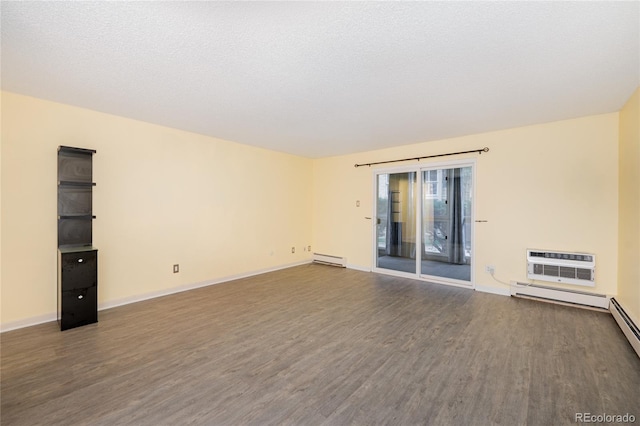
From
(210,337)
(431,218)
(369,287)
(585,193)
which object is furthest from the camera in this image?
(431,218)

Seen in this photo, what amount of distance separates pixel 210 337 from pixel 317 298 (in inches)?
64.5

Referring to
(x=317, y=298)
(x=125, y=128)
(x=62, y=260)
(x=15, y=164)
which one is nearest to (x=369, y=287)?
(x=317, y=298)

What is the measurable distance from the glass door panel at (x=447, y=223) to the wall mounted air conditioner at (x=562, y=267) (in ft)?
2.99

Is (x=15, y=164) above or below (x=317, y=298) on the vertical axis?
above

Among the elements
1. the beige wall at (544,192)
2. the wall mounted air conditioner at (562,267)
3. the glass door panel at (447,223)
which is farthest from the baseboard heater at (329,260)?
the wall mounted air conditioner at (562,267)

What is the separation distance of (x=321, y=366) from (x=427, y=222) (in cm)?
362

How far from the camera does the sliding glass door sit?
15.6 ft

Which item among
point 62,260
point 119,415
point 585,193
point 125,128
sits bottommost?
point 119,415

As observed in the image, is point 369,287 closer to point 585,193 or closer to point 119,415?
point 585,193

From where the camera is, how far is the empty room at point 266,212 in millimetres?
1825

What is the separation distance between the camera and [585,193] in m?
3.65

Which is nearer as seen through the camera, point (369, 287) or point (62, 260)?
point (62, 260)

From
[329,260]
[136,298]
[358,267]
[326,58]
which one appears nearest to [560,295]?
[358,267]

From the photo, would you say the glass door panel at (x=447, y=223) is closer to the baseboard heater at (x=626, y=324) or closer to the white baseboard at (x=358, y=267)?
the white baseboard at (x=358, y=267)
